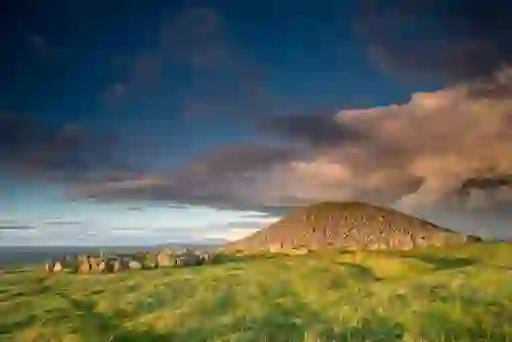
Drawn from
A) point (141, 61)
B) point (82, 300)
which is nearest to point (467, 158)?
Result: point (141, 61)

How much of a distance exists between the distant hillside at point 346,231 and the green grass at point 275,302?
0.23 m

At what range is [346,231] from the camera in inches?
255

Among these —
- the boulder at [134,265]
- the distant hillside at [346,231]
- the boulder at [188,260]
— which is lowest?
the boulder at [134,265]

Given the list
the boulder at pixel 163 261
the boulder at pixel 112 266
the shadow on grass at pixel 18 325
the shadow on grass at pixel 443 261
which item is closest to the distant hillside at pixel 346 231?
the shadow on grass at pixel 443 261

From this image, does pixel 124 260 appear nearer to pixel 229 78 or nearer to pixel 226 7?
pixel 229 78

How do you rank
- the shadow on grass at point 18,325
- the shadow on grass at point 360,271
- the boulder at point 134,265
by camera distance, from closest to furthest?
the shadow on grass at point 18,325, the shadow on grass at point 360,271, the boulder at point 134,265

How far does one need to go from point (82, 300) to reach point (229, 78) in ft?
6.79

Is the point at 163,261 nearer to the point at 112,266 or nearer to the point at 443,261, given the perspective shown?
the point at 112,266

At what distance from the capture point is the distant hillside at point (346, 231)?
6.45 metres

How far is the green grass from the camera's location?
5301 mm

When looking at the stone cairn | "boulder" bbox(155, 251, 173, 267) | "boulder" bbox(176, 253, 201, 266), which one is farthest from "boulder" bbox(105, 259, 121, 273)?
"boulder" bbox(176, 253, 201, 266)

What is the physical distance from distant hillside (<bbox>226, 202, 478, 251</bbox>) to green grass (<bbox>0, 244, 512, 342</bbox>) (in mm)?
228

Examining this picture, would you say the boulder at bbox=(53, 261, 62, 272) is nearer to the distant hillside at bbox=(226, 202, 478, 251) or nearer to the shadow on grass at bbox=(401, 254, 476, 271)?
the distant hillside at bbox=(226, 202, 478, 251)

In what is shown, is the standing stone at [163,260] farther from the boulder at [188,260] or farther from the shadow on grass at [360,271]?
the shadow on grass at [360,271]
